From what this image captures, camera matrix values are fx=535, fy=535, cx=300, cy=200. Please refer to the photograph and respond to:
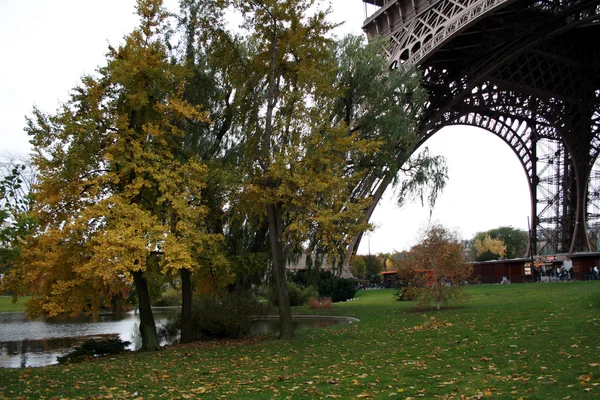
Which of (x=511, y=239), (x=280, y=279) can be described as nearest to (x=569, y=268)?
(x=280, y=279)

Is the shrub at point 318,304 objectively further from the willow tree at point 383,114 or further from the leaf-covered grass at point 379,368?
the leaf-covered grass at point 379,368

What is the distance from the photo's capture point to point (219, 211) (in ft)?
61.0

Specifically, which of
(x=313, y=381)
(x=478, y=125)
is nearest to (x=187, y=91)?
(x=313, y=381)

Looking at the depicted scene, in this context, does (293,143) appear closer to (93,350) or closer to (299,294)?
(93,350)

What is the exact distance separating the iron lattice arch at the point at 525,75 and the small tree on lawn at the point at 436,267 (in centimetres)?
1430

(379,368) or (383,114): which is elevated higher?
(383,114)

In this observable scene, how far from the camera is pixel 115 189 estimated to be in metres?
16.2

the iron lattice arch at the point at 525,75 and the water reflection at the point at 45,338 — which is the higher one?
the iron lattice arch at the point at 525,75

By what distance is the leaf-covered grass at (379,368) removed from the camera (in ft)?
25.4

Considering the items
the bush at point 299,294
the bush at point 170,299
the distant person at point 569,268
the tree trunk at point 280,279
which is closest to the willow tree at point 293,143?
the tree trunk at point 280,279

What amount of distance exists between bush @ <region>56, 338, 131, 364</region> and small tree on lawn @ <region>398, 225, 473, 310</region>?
11.8 m

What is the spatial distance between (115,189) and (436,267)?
41.9ft

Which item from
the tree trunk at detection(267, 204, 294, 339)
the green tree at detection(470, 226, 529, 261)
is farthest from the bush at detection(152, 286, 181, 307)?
the green tree at detection(470, 226, 529, 261)

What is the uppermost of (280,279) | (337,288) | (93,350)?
(280,279)
